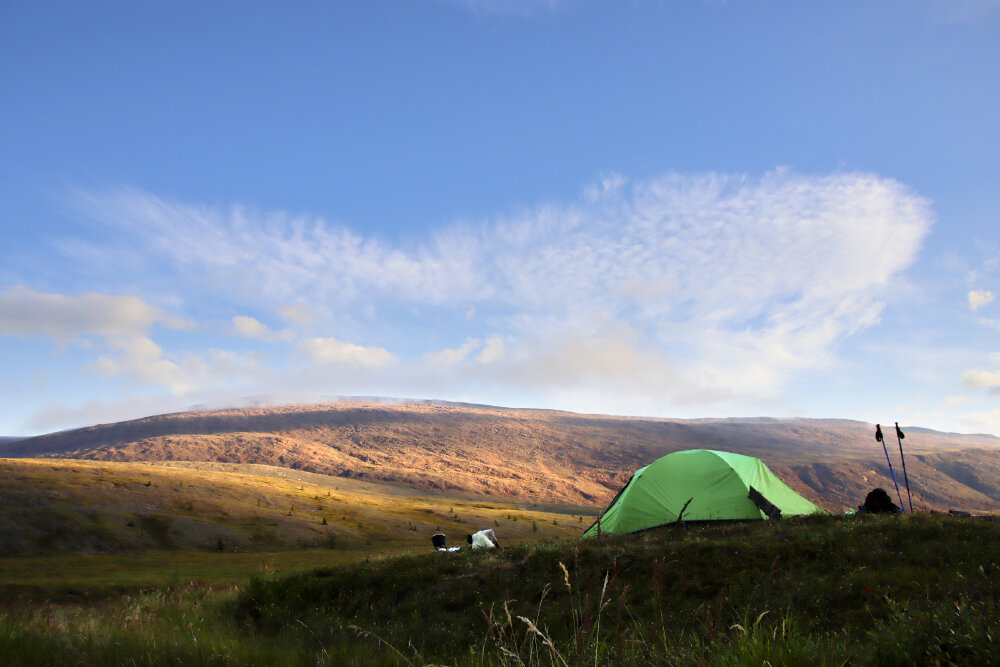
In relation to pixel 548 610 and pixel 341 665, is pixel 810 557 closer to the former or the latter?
pixel 548 610

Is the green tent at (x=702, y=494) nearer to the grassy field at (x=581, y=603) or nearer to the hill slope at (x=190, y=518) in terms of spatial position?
the grassy field at (x=581, y=603)

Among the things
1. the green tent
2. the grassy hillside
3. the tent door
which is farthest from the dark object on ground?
the grassy hillside

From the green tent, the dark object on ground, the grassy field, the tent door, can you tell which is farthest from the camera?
the green tent

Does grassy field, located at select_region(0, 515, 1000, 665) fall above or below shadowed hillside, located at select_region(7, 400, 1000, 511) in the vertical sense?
above

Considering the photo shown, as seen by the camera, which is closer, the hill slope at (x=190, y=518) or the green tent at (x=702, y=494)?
the green tent at (x=702, y=494)

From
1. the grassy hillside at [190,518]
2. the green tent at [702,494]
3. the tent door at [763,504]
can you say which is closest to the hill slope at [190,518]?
the grassy hillside at [190,518]

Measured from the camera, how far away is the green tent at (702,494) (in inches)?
613

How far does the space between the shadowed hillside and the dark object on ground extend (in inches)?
3060

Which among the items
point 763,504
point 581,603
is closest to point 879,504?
point 763,504

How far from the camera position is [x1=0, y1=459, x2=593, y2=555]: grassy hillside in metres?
25.9

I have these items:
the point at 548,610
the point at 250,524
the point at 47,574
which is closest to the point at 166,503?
the point at 250,524

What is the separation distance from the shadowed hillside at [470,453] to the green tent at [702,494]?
245ft

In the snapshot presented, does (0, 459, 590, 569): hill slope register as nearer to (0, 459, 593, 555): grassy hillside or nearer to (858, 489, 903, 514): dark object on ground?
(0, 459, 593, 555): grassy hillside

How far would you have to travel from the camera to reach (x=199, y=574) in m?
19.7
